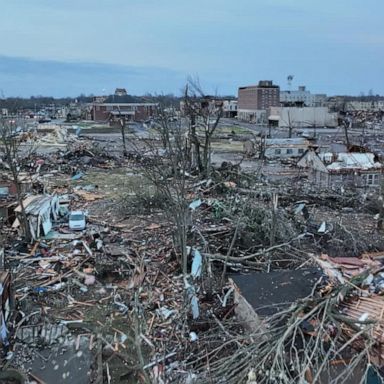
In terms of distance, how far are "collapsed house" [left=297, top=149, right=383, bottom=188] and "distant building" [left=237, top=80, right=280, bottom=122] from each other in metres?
65.7

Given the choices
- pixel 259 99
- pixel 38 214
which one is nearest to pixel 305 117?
pixel 259 99

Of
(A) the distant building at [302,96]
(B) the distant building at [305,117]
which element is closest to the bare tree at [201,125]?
(B) the distant building at [305,117]

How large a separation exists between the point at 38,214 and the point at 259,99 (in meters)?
85.6

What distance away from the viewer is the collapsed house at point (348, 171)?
72.2ft

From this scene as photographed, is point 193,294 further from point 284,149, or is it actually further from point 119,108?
point 119,108

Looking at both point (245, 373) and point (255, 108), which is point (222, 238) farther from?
point (255, 108)

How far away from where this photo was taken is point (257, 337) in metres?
6.27

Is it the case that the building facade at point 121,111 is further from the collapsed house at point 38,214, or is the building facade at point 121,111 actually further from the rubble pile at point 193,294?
the collapsed house at point 38,214

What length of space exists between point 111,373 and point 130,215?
9346 mm

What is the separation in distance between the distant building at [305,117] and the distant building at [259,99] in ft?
42.3

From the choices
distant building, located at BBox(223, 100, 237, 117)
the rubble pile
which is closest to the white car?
the rubble pile

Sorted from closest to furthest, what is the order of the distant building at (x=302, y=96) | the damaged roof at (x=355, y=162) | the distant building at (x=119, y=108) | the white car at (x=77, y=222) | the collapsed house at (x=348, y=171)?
the white car at (x=77, y=222)
the collapsed house at (x=348, y=171)
the damaged roof at (x=355, y=162)
the distant building at (x=119, y=108)
the distant building at (x=302, y=96)

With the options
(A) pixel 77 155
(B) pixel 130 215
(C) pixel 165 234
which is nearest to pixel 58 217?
(B) pixel 130 215

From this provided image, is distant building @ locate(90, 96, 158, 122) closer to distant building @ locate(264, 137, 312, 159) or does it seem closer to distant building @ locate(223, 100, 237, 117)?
distant building @ locate(223, 100, 237, 117)
